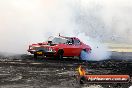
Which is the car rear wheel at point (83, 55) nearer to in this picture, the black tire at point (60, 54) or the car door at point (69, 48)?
the car door at point (69, 48)

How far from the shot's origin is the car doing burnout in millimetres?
24375

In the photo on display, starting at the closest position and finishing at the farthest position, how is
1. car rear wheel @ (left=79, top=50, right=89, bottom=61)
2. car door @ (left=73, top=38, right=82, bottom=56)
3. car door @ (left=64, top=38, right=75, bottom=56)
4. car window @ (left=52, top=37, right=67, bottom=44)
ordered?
car door @ (left=64, top=38, right=75, bottom=56) → car window @ (left=52, top=37, right=67, bottom=44) → car door @ (left=73, top=38, right=82, bottom=56) → car rear wheel @ (left=79, top=50, right=89, bottom=61)

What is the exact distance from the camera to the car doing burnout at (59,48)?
80.0ft

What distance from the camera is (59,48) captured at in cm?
2462

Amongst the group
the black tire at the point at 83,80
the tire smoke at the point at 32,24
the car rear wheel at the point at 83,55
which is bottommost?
the black tire at the point at 83,80

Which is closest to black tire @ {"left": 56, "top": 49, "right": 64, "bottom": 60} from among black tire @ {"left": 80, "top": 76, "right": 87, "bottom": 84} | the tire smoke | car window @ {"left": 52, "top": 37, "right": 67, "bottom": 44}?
car window @ {"left": 52, "top": 37, "right": 67, "bottom": 44}

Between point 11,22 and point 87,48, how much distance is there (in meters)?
10.7

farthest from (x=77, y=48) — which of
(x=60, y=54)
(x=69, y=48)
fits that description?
(x=60, y=54)

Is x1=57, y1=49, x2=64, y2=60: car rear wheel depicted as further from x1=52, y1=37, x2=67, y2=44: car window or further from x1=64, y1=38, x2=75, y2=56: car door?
x1=52, y1=37, x2=67, y2=44: car window

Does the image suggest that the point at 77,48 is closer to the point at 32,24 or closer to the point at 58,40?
the point at 58,40

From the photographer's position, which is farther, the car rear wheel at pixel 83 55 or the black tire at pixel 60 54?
the car rear wheel at pixel 83 55

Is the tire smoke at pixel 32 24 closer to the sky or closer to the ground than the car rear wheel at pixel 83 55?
closer to the sky

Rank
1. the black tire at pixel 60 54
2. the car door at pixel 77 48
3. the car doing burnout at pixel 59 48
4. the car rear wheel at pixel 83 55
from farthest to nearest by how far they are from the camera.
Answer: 1. the car rear wheel at pixel 83 55
2. the car door at pixel 77 48
3. the black tire at pixel 60 54
4. the car doing burnout at pixel 59 48

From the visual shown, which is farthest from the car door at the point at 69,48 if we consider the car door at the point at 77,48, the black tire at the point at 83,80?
the black tire at the point at 83,80
